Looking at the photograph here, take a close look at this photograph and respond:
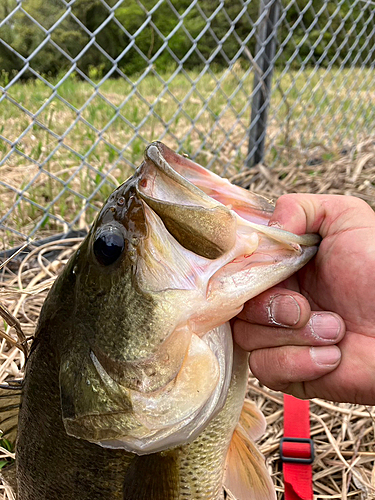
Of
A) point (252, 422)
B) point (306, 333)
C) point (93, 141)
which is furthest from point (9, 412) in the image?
point (93, 141)

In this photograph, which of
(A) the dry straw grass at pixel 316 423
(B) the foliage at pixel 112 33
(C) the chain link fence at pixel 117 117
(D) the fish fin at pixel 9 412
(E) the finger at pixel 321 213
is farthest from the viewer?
(B) the foliage at pixel 112 33

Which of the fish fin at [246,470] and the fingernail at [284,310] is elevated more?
the fingernail at [284,310]

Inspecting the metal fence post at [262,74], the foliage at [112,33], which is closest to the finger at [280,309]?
the foliage at [112,33]

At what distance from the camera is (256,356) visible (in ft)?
4.10

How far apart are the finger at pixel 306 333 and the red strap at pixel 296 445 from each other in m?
0.64

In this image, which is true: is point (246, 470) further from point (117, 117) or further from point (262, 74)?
point (117, 117)

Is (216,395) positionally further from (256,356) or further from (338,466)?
(338,466)

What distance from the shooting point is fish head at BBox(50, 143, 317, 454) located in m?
0.95

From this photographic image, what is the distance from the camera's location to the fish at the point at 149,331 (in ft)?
3.13

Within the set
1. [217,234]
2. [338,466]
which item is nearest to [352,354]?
[217,234]

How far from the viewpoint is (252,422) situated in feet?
4.91

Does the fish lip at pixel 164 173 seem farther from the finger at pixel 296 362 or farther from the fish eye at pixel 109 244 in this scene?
the finger at pixel 296 362

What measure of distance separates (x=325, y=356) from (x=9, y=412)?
1067mm

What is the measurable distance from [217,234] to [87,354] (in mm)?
373
